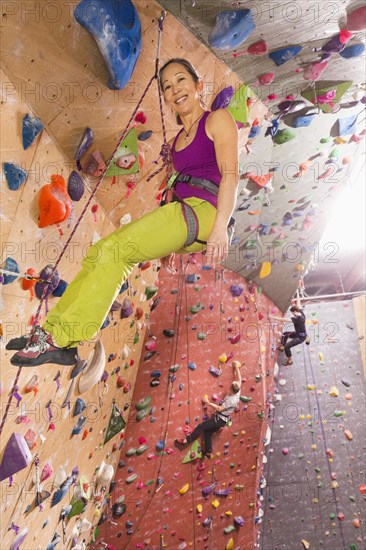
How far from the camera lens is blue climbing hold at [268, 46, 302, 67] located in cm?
237

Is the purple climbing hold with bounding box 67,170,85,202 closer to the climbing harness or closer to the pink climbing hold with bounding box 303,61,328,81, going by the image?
the climbing harness

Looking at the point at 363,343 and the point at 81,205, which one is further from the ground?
the point at 363,343

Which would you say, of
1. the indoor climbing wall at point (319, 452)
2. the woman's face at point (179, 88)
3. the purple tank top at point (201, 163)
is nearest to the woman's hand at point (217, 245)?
the purple tank top at point (201, 163)

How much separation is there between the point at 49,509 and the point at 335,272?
6071 millimetres

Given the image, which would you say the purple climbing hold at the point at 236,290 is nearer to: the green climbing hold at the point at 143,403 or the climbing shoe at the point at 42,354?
the green climbing hold at the point at 143,403

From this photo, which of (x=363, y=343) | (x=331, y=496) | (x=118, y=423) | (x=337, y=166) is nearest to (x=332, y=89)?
(x=337, y=166)

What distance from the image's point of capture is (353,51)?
2516 millimetres

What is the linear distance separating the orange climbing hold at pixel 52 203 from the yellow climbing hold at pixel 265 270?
311cm

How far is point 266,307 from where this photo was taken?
536 centimetres

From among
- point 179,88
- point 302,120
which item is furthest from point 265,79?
point 179,88

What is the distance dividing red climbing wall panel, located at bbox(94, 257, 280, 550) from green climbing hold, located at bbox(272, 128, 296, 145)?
124 cm

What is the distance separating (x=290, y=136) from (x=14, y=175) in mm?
2080

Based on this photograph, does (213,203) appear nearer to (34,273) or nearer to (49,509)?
(34,273)

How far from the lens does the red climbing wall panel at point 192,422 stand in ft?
13.2
